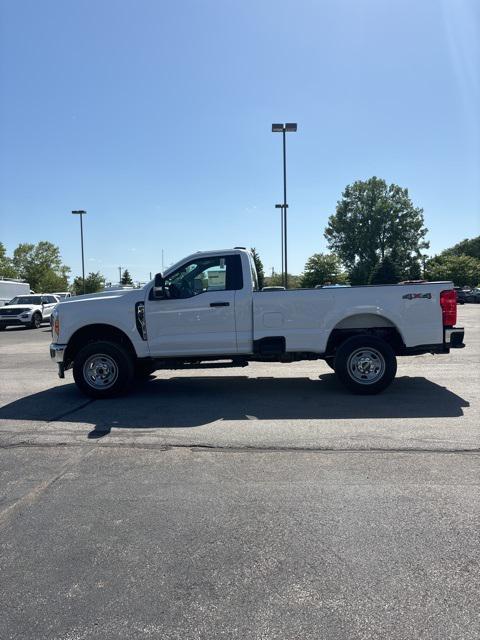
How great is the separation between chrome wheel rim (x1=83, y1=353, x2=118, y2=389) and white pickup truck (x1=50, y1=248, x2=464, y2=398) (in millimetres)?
15

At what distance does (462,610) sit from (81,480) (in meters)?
3.08

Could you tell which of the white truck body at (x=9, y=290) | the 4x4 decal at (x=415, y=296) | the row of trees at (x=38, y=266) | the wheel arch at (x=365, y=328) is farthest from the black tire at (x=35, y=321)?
the row of trees at (x=38, y=266)

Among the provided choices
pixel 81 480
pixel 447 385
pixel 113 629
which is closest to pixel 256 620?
pixel 113 629

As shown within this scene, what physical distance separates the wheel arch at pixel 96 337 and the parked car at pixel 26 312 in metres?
16.6

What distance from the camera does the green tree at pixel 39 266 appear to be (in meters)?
64.7

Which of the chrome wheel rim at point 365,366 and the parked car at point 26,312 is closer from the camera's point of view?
the chrome wheel rim at point 365,366

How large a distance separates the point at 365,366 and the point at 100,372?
4037 mm

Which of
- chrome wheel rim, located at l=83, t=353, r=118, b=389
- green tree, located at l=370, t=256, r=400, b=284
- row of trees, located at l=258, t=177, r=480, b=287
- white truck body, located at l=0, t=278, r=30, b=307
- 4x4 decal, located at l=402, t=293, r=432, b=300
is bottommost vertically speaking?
chrome wheel rim, located at l=83, t=353, r=118, b=389

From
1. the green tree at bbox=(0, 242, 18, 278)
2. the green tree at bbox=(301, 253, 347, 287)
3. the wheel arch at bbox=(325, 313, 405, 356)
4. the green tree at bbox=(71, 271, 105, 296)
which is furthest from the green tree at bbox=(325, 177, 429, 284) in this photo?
the wheel arch at bbox=(325, 313, 405, 356)

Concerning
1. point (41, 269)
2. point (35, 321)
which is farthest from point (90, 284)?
point (35, 321)

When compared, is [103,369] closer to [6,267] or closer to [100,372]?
[100,372]

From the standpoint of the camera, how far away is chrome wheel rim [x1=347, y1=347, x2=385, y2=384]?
723cm

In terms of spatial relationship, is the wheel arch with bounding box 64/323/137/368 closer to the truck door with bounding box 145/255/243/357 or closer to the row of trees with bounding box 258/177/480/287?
the truck door with bounding box 145/255/243/357

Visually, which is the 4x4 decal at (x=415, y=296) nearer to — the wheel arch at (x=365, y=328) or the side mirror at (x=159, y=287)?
the wheel arch at (x=365, y=328)
